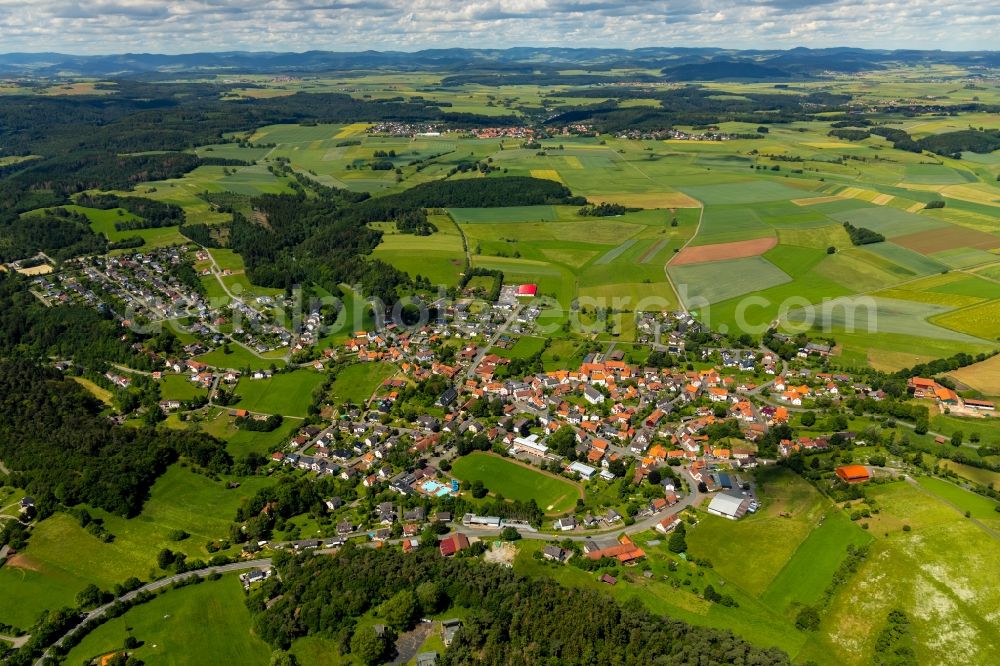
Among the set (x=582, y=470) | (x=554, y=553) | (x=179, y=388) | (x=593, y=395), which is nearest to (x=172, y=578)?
(x=554, y=553)

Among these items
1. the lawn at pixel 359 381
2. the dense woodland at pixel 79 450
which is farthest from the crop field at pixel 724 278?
the dense woodland at pixel 79 450

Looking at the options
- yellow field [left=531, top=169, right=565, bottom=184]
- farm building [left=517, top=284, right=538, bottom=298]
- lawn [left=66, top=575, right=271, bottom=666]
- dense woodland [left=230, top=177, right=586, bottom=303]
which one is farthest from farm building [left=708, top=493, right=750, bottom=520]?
yellow field [left=531, top=169, right=565, bottom=184]

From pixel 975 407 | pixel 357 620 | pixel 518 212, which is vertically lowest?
pixel 357 620

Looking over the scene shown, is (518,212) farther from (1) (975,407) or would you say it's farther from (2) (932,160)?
(2) (932,160)

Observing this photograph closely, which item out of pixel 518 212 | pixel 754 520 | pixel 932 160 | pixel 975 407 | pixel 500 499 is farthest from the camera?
pixel 932 160

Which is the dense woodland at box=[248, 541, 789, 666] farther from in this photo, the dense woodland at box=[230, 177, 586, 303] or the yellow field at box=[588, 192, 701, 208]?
the yellow field at box=[588, 192, 701, 208]

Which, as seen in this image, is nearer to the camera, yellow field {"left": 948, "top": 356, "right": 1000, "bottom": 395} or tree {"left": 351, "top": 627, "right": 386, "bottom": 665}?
tree {"left": 351, "top": 627, "right": 386, "bottom": 665}

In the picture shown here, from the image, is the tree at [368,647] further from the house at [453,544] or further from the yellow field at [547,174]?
the yellow field at [547,174]

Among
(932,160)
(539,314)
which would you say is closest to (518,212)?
(539,314)
